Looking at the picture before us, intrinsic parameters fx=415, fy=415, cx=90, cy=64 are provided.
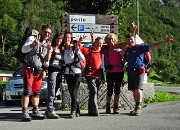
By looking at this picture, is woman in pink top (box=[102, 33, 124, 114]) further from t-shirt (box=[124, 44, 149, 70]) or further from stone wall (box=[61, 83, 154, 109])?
stone wall (box=[61, 83, 154, 109])

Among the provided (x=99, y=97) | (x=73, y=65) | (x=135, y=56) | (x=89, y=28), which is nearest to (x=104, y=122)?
(x=73, y=65)

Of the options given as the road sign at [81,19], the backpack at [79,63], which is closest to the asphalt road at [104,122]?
the backpack at [79,63]

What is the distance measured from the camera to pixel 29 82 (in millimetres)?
7719

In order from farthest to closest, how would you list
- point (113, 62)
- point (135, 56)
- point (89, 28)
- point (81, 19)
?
Result: point (89, 28) → point (81, 19) → point (113, 62) → point (135, 56)

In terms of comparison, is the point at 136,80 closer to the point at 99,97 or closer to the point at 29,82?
the point at 99,97

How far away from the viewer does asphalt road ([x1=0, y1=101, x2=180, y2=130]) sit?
7035 mm

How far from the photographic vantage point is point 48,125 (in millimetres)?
7250

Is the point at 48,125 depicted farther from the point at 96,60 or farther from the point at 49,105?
the point at 96,60

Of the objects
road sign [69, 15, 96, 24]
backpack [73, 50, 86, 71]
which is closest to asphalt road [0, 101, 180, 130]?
backpack [73, 50, 86, 71]

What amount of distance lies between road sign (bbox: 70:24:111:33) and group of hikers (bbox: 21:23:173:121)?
7.12 feet

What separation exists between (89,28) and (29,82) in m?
3.87

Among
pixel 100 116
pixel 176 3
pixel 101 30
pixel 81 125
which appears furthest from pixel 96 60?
pixel 176 3

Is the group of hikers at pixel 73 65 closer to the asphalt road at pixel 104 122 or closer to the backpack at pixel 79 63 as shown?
the backpack at pixel 79 63

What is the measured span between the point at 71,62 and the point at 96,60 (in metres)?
0.65
